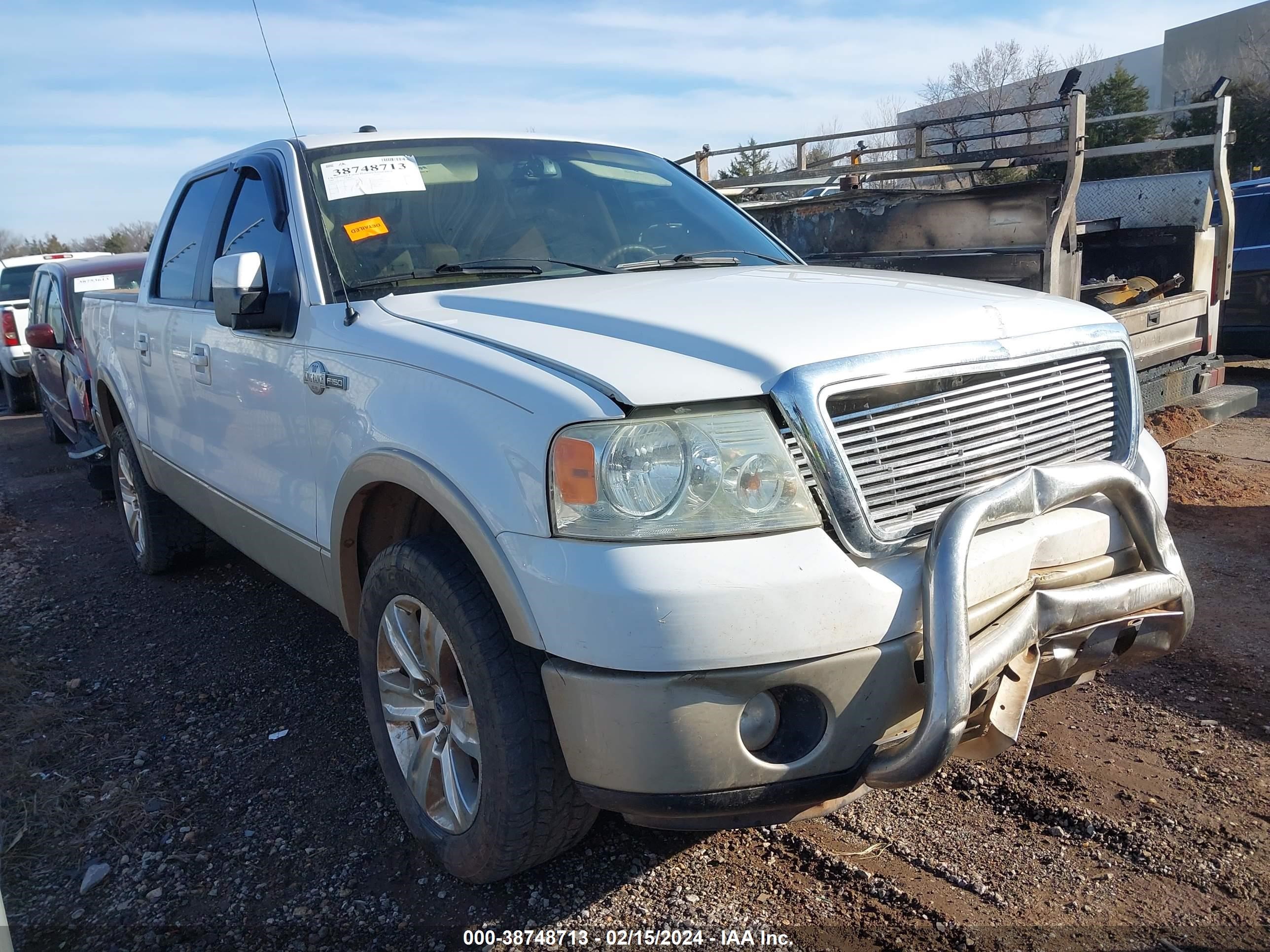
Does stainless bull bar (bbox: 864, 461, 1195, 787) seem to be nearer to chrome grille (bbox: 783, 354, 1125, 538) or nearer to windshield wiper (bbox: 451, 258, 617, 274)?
chrome grille (bbox: 783, 354, 1125, 538)

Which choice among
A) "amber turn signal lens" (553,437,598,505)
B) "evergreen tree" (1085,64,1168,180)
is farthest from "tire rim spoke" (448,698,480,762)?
"evergreen tree" (1085,64,1168,180)

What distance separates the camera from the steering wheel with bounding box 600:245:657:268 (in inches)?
137

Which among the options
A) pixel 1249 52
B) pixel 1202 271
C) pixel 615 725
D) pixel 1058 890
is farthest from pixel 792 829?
pixel 1249 52

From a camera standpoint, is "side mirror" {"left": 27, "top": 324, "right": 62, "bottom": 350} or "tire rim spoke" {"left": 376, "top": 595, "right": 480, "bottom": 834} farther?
"side mirror" {"left": 27, "top": 324, "right": 62, "bottom": 350}

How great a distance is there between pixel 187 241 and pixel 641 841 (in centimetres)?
346

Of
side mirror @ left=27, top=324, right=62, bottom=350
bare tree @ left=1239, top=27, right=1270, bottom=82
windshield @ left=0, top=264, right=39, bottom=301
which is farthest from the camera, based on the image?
bare tree @ left=1239, top=27, right=1270, bottom=82

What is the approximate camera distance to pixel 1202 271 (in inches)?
254

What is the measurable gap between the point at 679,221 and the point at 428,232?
992 millimetres

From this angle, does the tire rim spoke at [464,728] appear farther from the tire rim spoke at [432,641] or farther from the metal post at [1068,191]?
the metal post at [1068,191]

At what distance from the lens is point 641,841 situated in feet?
9.29

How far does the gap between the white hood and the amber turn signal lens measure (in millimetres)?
132

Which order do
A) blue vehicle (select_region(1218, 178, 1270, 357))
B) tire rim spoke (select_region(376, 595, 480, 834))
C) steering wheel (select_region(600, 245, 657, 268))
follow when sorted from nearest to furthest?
tire rim spoke (select_region(376, 595, 480, 834)), steering wheel (select_region(600, 245, 657, 268)), blue vehicle (select_region(1218, 178, 1270, 357))

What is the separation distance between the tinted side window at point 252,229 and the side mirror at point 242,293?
10 cm

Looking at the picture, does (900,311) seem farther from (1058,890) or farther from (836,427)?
(1058,890)
